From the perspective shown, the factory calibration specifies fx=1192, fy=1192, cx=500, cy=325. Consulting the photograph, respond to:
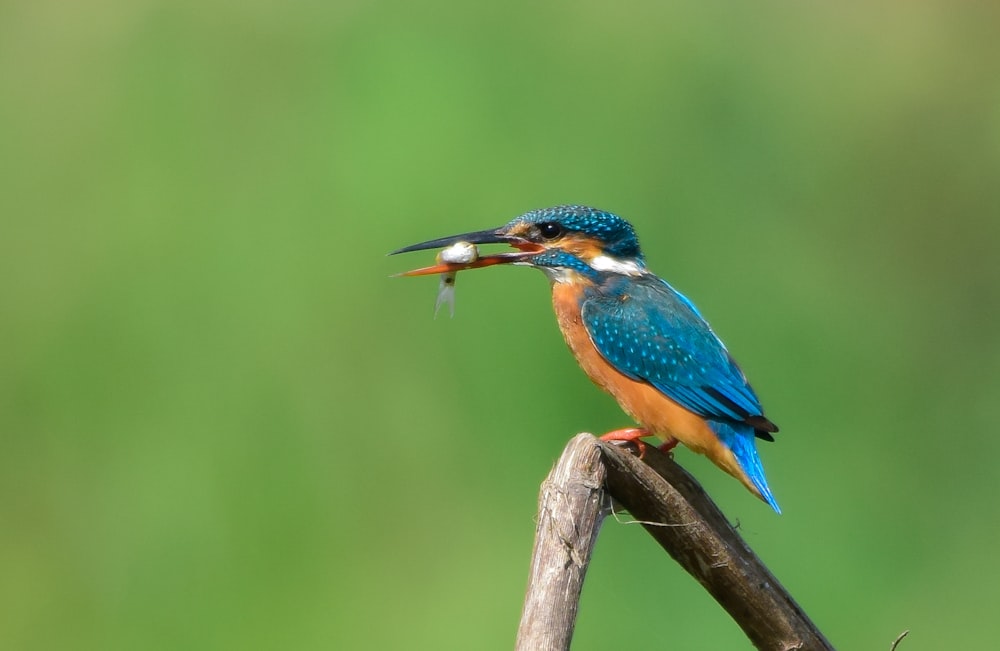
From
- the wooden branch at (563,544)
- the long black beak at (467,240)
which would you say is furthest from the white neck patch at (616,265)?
the wooden branch at (563,544)

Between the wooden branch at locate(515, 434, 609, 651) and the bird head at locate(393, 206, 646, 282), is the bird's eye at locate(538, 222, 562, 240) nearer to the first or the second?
the bird head at locate(393, 206, 646, 282)

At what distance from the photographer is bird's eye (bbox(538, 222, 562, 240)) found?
2.63m

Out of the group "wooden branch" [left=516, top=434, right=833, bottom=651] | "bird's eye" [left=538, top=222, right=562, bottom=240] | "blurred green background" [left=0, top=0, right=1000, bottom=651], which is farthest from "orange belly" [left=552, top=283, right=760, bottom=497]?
"blurred green background" [left=0, top=0, right=1000, bottom=651]

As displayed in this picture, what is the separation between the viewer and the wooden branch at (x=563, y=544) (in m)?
1.40

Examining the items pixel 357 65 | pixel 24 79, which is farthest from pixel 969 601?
pixel 24 79

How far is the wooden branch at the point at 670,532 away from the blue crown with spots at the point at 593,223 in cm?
93

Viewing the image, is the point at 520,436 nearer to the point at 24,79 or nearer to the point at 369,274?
the point at 369,274

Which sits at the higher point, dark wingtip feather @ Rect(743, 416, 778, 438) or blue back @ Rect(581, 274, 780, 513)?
blue back @ Rect(581, 274, 780, 513)

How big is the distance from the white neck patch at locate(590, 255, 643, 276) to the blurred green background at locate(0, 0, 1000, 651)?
28.1 inches

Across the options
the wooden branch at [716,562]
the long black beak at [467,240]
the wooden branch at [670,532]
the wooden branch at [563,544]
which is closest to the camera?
the wooden branch at [563,544]

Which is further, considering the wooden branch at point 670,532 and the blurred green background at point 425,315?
the blurred green background at point 425,315

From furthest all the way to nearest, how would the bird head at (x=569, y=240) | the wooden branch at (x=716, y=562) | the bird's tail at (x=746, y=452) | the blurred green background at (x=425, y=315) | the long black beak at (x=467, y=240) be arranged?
1. the blurred green background at (x=425, y=315)
2. the bird head at (x=569, y=240)
3. the long black beak at (x=467, y=240)
4. the bird's tail at (x=746, y=452)
5. the wooden branch at (x=716, y=562)

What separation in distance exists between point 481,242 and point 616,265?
37cm

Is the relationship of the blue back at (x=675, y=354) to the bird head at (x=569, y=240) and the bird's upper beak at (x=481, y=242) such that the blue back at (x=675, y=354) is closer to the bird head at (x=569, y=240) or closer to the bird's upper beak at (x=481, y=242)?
the bird head at (x=569, y=240)
